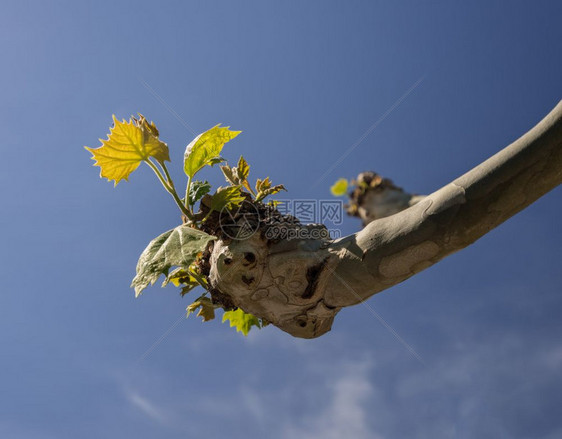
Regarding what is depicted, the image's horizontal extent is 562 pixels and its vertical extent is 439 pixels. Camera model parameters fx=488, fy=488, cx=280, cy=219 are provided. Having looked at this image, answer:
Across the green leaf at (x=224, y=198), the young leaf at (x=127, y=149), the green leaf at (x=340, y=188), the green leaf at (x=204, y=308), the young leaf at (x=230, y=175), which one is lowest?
the green leaf at (x=340, y=188)

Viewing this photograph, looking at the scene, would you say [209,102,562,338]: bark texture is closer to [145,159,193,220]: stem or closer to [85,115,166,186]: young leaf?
[145,159,193,220]: stem

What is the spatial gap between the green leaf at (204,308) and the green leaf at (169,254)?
81 centimetres

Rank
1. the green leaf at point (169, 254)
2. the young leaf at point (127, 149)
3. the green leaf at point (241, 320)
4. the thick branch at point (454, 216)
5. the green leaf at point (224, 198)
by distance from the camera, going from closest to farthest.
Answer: the thick branch at point (454, 216) → the green leaf at point (169, 254) → the green leaf at point (224, 198) → the young leaf at point (127, 149) → the green leaf at point (241, 320)

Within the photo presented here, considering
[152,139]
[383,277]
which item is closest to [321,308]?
[383,277]

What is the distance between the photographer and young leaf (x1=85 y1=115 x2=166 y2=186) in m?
3.34

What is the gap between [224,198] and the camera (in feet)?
10.6

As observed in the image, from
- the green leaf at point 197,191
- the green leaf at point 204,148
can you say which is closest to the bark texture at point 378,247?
the green leaf at point 197,191

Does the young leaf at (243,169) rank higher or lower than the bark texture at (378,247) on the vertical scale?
higher

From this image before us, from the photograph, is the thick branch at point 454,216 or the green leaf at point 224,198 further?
the green leaf at point 224,198

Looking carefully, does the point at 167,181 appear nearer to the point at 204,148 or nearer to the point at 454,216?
the point at 204,148

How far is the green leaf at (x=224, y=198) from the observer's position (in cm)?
321

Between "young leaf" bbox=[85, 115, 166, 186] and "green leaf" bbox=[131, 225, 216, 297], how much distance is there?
65 cm

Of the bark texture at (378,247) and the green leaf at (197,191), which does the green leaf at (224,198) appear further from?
the bark texture at (378,247)

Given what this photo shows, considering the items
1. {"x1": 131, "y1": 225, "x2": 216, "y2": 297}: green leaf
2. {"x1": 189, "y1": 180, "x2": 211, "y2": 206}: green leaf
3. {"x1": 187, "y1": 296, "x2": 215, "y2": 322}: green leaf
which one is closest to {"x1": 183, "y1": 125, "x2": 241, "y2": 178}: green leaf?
{"x1": 189, "y1": 180, "x2": 211, "y2": 206}: green leaf
